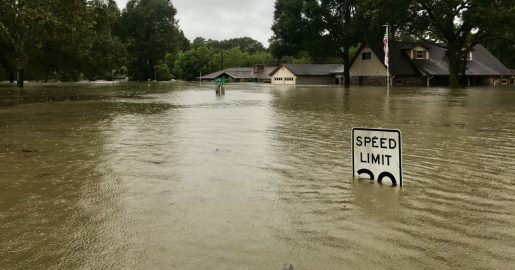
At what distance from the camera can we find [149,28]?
104m

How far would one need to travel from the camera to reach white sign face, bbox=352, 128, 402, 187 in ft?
21.7

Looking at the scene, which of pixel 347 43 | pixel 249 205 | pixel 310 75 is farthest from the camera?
pixel 310 75

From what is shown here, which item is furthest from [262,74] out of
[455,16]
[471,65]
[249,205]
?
[249,205]

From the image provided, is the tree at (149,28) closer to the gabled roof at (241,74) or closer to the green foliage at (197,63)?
the gabled roof at (241,74)

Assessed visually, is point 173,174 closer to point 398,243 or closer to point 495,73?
point 398,243

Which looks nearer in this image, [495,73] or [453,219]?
[453,219]

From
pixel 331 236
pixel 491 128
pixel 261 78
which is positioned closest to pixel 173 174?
pixel 331 236

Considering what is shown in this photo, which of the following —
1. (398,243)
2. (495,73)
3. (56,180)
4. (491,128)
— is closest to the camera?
(398,243)

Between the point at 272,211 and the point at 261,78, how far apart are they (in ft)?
350

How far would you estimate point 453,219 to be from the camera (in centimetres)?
555

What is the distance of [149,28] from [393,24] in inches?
2460

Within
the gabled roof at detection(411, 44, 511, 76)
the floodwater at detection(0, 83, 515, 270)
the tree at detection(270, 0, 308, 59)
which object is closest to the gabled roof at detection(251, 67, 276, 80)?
the tree at detection(270, 0, 308, 59)

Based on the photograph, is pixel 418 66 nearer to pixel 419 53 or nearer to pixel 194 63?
pixel 419 53

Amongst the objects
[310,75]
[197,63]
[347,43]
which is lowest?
[310,75]
